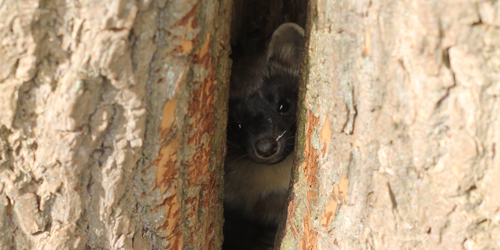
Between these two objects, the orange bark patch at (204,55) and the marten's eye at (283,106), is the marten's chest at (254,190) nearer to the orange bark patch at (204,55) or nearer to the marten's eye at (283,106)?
the marten's eye at (283,106)

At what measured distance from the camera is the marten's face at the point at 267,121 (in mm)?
2652

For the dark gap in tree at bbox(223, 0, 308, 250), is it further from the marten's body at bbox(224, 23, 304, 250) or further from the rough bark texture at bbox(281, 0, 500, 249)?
the rough bark texture at bbox(281, 0, 500, 249)

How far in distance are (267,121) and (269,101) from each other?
0.16 metres

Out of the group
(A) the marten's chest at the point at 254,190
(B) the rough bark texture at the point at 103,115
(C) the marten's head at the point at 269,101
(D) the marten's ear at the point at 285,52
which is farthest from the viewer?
(A) the marten's chest at the point at 254,190

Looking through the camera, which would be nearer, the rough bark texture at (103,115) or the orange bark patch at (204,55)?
the rough bark texture at (103,115)

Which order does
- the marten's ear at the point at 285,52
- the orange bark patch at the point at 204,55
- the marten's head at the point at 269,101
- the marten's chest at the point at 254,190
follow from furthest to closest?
the marten's chest at the point at 254,190 < the marten's ear at the point at 285,52 < the marten's head at the point at 269,101 < the orange bark patch at the point at 204,55

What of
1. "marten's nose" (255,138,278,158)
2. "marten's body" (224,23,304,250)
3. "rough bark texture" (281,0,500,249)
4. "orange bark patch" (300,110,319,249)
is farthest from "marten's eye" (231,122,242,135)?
"rough bark texture" (281,0,500,249)

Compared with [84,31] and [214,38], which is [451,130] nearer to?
[214,38]

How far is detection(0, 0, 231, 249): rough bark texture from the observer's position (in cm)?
125

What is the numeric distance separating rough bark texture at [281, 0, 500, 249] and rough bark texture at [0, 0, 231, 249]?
0.48m

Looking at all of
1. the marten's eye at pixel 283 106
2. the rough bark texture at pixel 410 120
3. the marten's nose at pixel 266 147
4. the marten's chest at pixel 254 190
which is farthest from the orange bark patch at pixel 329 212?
the marten's chest at pixel 254 190

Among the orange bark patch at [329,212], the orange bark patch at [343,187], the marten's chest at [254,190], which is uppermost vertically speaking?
the orange bark patch at [343,187]

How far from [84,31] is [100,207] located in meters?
0.61

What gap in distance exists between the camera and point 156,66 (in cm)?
136
